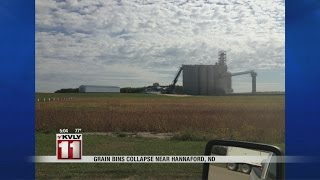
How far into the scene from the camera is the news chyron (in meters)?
3.01

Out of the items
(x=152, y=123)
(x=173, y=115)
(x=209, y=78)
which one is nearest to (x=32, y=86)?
(x=152, y=123)

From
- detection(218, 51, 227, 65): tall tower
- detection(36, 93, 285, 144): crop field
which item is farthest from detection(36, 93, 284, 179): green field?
detection(218, 51, 227, 65): tall tower

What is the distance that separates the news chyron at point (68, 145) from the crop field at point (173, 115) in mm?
57

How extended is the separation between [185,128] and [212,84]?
40 cm

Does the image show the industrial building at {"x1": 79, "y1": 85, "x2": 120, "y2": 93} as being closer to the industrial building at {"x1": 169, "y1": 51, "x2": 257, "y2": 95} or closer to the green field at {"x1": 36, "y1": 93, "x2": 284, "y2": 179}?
the green field at {"x1": 36, "y1": 93, "x2": 284, "y2": 179}

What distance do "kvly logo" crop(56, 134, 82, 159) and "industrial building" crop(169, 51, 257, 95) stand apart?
84 cm

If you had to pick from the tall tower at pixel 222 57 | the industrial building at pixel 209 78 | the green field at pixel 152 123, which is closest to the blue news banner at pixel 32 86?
the green field at pixel 152 123

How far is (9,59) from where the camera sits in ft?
9.61

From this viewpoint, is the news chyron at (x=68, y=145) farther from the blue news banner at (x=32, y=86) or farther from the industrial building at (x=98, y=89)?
the industrial building at (x=98, y=89)

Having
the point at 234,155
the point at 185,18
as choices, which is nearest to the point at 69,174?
the point at 234,155

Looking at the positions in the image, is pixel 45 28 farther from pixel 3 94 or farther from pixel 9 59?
pixel 3 94

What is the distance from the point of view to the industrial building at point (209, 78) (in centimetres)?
296

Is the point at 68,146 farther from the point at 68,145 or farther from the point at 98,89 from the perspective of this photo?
the point at 98,89

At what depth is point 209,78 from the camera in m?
3.01
